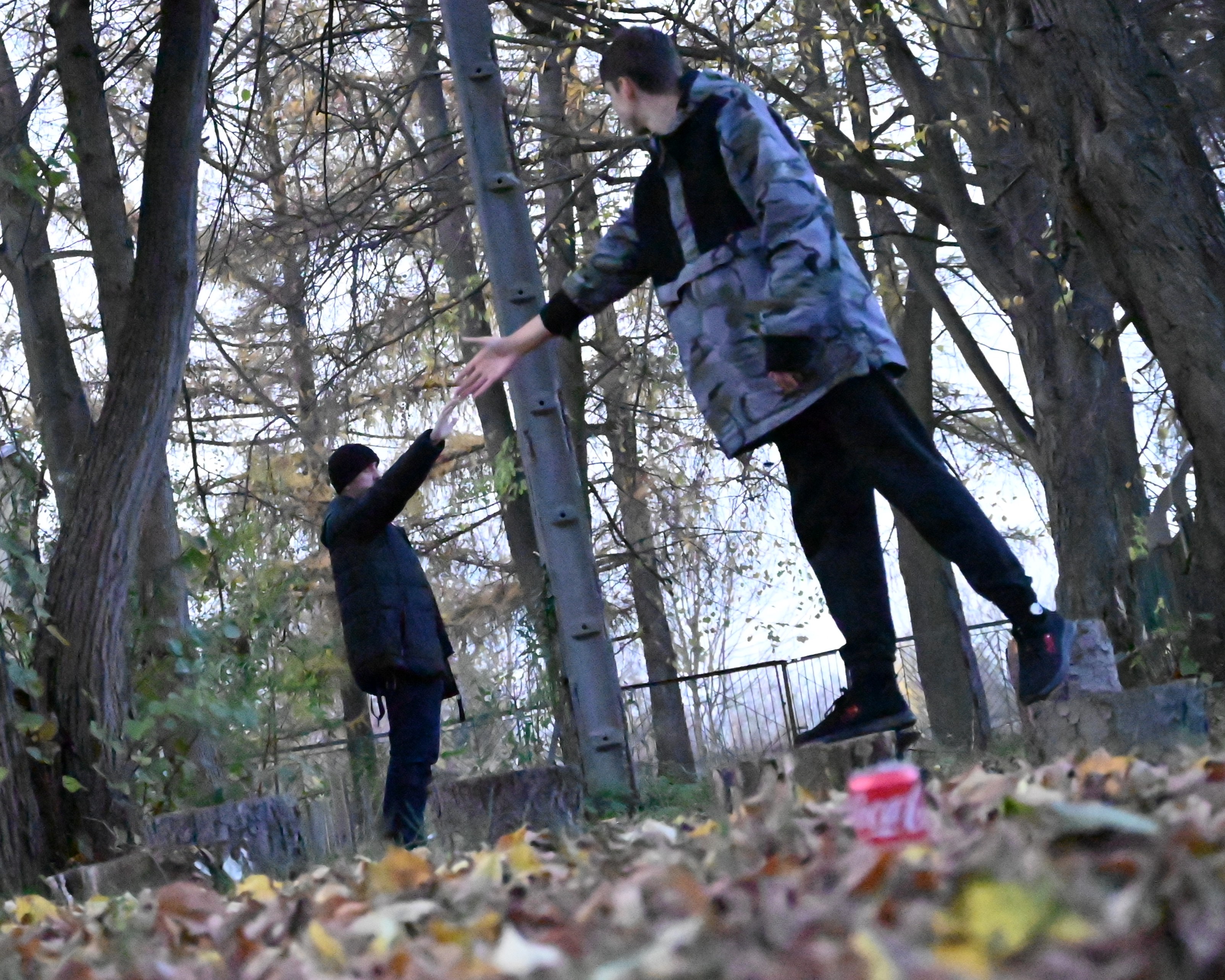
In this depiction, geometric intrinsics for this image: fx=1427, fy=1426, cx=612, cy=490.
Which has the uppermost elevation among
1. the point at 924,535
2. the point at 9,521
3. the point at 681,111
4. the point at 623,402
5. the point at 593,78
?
the point at 593,78

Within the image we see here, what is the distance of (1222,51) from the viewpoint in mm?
8000

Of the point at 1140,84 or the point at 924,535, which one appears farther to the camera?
the point at 1140,84

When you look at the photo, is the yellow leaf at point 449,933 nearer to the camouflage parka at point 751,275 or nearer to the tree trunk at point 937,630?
the camouflage parka at point 751,275

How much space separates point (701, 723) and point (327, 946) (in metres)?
11.5

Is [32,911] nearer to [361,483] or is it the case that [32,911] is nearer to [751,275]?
[751,275]

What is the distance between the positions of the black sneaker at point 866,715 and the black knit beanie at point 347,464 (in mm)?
3162

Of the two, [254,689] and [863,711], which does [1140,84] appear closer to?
[863,711]

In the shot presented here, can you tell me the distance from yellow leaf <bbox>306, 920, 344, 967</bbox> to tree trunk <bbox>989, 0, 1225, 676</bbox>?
4.14m

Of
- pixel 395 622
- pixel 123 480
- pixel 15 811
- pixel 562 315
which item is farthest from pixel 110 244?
pixel 562 315

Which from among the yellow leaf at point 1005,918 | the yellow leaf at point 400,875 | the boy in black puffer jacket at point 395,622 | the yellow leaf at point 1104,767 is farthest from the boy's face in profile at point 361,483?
the yellow leaf at point 1005,918

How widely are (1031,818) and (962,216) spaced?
27.1 feet

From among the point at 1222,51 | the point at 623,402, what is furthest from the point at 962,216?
the point at 623,402

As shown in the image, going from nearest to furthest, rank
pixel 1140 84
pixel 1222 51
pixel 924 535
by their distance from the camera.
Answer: pixel 924 535
pixel 1140 84
pixel 1222 51

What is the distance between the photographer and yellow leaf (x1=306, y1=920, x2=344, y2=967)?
1732 millimetres
